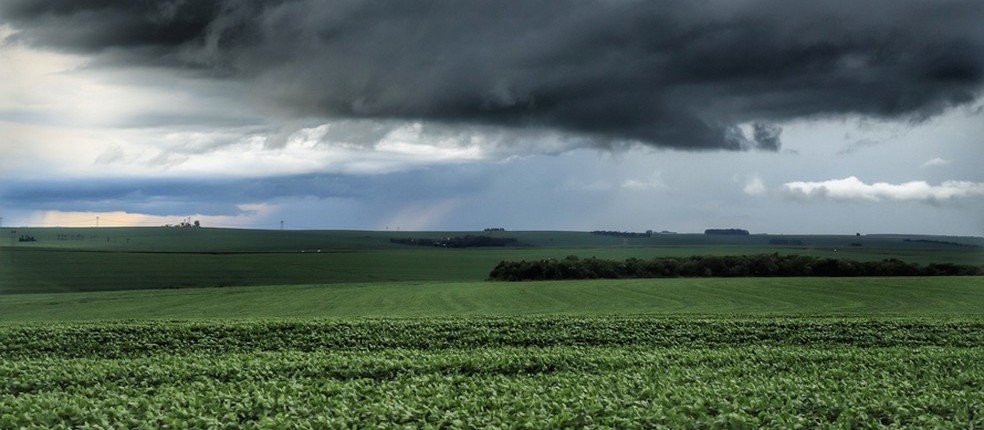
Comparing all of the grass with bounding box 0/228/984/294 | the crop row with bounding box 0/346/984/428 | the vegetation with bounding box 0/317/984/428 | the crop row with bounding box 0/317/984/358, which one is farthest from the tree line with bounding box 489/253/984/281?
the crop row with bounding box 0/346/984/428

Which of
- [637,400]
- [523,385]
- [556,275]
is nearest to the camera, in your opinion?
[637,400]

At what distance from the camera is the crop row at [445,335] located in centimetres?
3095

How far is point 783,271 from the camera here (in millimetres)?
90250

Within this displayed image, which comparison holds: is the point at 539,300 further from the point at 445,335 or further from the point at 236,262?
the point at 236,262

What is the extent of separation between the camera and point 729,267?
9019cm

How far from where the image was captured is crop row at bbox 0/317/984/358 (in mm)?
30953

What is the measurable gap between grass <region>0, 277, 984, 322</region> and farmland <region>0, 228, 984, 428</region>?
1.19ft

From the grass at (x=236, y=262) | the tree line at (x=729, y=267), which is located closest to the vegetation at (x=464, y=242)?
the grass at (x=236, y=262)

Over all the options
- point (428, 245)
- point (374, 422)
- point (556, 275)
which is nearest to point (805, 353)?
point (374, 422)

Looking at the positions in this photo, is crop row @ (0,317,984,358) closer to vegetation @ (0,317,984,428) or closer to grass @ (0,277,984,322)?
vegetation @ (0,317,984,428)

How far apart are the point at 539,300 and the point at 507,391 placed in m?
44.4

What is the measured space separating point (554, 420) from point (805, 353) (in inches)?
551

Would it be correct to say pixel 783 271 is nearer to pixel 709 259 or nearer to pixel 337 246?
pixel 709 259

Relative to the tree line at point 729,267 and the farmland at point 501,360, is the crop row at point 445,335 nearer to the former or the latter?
the farmland at point 501,360
